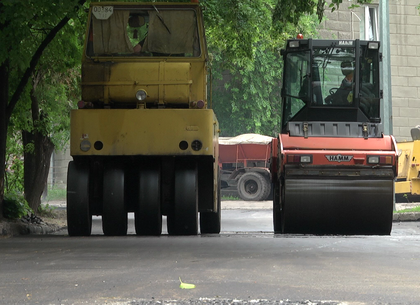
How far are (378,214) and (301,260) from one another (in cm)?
356

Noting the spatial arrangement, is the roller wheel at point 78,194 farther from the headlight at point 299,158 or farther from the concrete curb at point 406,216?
the concrete curb at point 406,216

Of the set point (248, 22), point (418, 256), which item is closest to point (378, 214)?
point (418, 256)

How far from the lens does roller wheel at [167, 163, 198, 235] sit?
39.2 feet

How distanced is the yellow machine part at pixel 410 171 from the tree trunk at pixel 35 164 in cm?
1318

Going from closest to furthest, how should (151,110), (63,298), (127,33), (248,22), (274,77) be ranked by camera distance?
1. (63,298)
2. (151,110)
3. (127,33)
4. (248,22)
5. (274,77)

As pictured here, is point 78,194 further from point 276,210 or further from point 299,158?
point 276,210

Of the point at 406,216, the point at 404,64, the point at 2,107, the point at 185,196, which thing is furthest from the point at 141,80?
the point at 404,64

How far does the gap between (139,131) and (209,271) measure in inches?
168

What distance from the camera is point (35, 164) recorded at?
19609 millimetres

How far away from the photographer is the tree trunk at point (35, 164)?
1948 centimetres

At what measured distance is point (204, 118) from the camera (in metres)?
11.6

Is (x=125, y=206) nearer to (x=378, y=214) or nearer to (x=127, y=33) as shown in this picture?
(x=127, y=33)

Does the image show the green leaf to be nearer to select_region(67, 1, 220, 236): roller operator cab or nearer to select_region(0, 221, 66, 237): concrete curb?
select_region(67, 1, 220, 236): roller operator cab

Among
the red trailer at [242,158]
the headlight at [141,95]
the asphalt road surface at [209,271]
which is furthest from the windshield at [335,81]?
the red trailer at [242,158]
